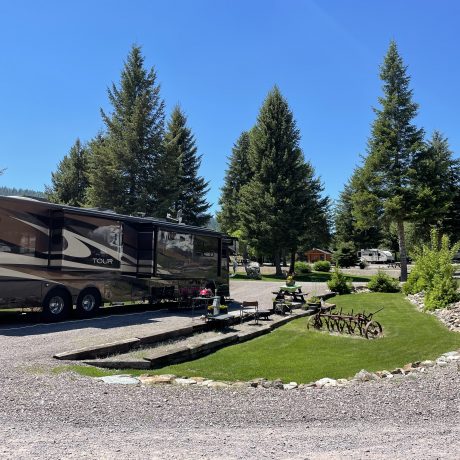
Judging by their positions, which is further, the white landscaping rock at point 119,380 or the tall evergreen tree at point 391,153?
the tall evergreen tree at point 391,153

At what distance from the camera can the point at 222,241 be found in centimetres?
2205

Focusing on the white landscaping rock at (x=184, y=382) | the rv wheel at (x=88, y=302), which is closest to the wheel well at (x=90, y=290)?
the rv wheel at (x=88, y=302)

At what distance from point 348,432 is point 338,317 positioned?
30.7 ft

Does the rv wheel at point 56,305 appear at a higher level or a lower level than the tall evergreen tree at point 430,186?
lower

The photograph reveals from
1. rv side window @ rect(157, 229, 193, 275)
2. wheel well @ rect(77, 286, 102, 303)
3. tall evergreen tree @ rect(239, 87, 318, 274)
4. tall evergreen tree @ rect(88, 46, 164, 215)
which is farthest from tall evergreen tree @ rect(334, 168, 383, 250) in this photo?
wheel well @ rect(77, 286, 102, 303)

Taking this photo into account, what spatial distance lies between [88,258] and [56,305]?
6.25 feet

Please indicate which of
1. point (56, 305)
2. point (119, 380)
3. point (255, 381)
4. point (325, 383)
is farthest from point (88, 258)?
point (325, 383)

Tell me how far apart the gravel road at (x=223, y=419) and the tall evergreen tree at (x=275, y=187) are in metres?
32.7

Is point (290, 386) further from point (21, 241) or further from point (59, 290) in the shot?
point (21, 241)

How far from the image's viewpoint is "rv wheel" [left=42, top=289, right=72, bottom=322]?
1405 cm

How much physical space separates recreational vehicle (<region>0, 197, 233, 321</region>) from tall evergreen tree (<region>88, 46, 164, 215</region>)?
17.7 metres

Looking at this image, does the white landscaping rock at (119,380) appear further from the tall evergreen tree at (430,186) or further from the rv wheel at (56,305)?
the tall evergreen tree at (430,186)

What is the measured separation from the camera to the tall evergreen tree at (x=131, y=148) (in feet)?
119

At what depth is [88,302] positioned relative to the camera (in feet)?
50.9
